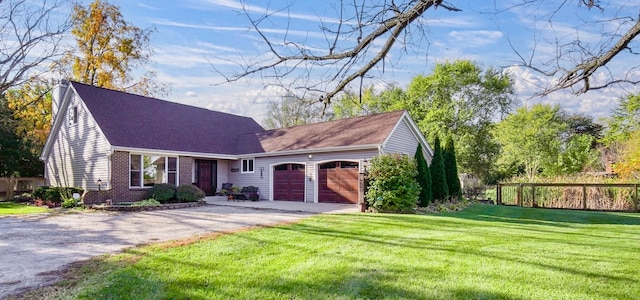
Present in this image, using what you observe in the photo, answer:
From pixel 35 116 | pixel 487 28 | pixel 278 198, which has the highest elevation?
pixel 35 116

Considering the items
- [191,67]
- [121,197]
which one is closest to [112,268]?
[191,67]

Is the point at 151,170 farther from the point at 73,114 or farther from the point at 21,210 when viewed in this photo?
the point at 73,114

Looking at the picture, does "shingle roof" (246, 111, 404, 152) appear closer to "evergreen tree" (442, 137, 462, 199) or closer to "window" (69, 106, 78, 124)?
"evergreen tree" (442, 137, 462, 199)

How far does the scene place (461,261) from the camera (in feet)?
17.3

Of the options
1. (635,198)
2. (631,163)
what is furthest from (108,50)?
(631,163)

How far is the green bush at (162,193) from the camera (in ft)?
50.4

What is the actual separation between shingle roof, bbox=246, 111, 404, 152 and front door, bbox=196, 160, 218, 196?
9.75ft

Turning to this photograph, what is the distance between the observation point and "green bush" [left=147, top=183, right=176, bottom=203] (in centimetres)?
1537

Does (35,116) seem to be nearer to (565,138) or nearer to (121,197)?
(121,197)

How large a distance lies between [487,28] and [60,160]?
2115 centimetres

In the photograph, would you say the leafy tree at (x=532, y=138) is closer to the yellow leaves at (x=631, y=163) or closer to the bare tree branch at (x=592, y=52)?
the yellow leaves at (x=631, y=163)

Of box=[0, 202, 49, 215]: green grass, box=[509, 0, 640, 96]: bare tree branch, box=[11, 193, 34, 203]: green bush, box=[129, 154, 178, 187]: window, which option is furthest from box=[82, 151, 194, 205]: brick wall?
box=[509, 0, 640, 96]: bare tree branch

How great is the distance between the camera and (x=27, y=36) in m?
16.3

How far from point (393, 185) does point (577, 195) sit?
9.58m
